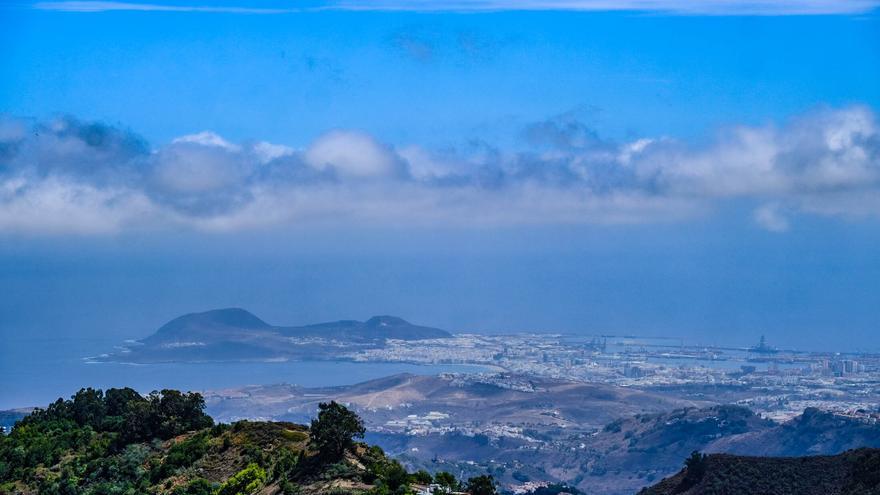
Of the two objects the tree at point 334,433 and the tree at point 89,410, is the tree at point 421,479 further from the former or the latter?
the tree at point 89,410

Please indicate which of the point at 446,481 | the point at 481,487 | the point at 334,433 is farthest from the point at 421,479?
the point at 334,433

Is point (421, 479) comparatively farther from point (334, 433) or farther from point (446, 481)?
point (334, 433)

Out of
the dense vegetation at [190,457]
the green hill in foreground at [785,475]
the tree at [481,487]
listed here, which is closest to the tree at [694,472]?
the green hill in foreground at [785,475]

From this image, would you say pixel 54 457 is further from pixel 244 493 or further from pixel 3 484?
pixel 244 493

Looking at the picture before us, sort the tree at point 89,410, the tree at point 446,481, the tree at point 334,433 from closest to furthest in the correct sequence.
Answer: the tree at point 446,481
the tree at point 334,433
the tree at point 89,410

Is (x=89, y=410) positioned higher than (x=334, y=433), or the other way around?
(x=89, y=410)

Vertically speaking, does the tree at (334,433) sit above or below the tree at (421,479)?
above
